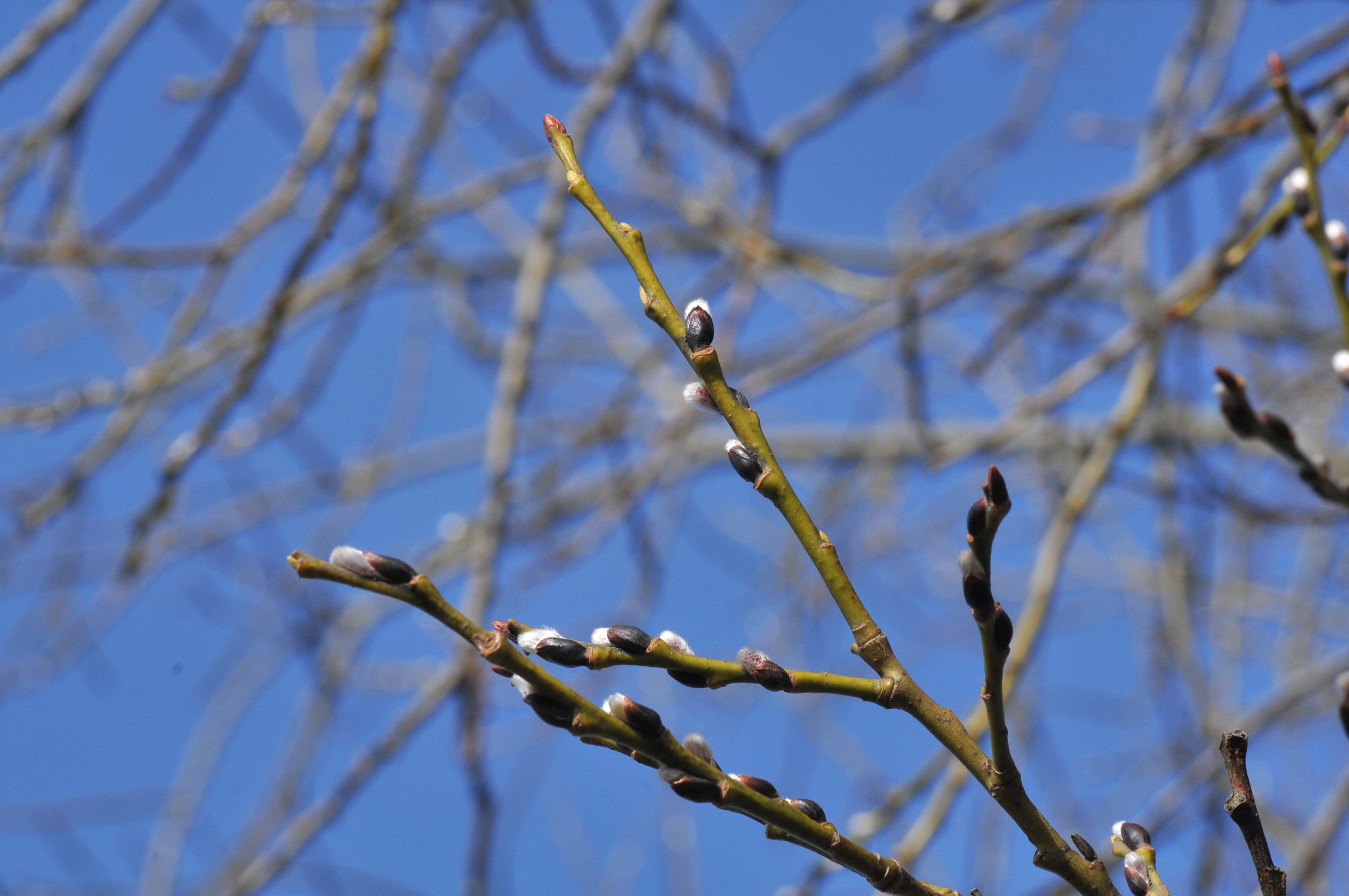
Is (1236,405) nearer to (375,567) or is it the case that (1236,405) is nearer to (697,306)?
(697,306)

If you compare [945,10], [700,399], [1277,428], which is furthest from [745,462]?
[945,10]

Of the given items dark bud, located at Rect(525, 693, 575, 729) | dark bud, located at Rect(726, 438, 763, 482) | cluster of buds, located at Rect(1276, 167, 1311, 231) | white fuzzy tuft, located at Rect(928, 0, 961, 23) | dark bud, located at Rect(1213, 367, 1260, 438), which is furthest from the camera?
white fuzzy tuft, located at Rect(928, 0, 961, 23)

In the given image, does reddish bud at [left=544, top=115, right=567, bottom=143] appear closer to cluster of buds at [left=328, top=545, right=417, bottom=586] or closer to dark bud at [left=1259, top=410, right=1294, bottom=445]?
cluster of buds at [left=328, top=545, right=417, bottom=586]

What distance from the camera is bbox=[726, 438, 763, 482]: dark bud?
78 centimetres

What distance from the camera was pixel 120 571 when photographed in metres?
2.46

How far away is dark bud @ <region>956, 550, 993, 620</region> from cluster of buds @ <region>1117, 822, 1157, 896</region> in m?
0.23

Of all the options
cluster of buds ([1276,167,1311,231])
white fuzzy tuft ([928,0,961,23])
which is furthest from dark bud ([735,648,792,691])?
white fuzzy tuft ([928,0,961,23])

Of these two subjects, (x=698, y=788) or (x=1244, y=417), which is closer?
(x=698, y=788)

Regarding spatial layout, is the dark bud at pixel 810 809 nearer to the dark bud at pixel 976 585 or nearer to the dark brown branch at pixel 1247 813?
the dark bud at pixel 976 585

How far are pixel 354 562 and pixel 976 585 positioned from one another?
1.36 feet

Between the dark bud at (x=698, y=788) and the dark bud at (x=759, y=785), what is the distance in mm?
46

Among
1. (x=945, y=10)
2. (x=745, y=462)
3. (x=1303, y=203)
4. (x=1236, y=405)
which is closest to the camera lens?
(x=745, y=462)

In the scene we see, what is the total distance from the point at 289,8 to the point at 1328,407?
4.18m

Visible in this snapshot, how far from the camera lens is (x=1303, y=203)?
1233mm
